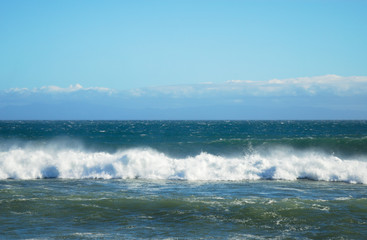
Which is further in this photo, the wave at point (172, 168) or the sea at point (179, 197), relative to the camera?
the wave at point (172, 168)

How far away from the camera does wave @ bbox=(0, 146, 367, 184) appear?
21.6m

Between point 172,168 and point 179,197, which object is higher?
point 172,168

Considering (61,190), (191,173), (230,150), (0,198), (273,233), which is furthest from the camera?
(230,150)

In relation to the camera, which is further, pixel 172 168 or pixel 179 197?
pixel 172 168

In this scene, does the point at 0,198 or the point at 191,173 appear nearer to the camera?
the point at 0,198

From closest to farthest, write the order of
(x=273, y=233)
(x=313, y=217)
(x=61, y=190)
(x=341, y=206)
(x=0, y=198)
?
1. (x=273, y=233)
2. (x=313, y=217)
3. (x=341, y=206)
4. (x=0, y=198)
5. (x=61, y=190)

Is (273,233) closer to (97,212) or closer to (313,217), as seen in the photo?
(313,217)

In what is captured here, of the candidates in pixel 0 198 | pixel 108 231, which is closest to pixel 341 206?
pixel 108 231

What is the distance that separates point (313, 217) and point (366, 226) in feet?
5.11

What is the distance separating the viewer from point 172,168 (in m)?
22.9

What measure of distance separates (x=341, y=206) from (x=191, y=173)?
9.66 meters

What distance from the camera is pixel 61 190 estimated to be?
17156 mm

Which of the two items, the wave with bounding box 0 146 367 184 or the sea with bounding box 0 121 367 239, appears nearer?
the sea with bounding box 0 121 367 239

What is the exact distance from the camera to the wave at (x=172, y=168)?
70.8ft
